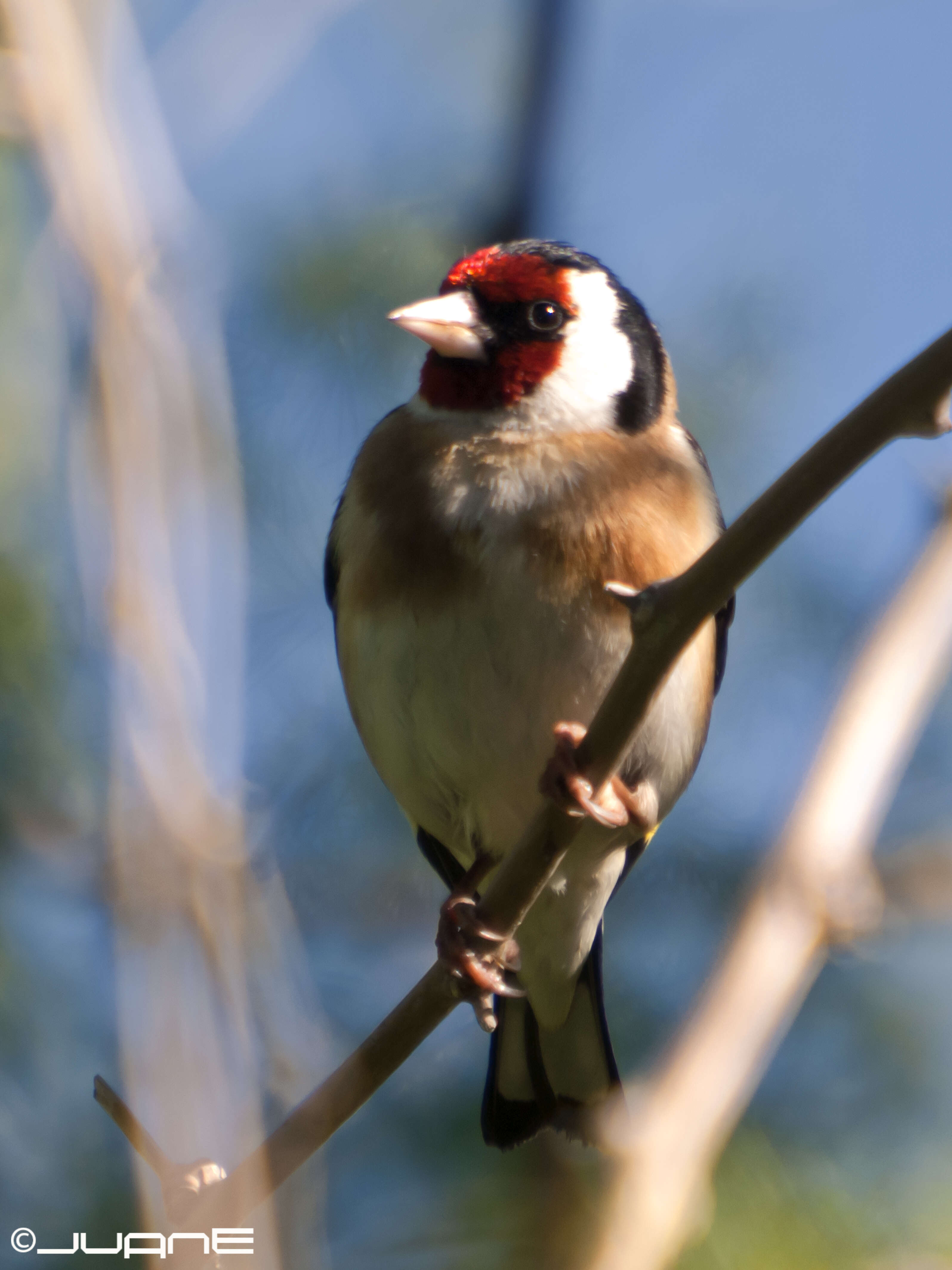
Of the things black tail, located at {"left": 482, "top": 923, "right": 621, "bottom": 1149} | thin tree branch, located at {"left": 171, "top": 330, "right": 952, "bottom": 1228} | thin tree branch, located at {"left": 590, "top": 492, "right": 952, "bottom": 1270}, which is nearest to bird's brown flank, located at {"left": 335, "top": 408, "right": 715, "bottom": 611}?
thin tree branch, located at {"left": 590, "top": 492, "right": 952, "bottom": 1270}

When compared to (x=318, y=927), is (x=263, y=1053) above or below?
above

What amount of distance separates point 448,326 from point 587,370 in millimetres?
372

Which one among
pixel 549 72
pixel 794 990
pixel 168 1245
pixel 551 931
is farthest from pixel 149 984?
pixel 549 72

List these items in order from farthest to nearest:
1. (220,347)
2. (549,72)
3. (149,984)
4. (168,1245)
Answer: (549,72), (220,347), (149,984), (168,1245)

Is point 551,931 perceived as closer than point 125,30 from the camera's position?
Yes

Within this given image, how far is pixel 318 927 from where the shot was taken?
171 inches

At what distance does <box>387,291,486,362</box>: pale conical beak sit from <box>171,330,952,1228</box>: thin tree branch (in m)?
1.39

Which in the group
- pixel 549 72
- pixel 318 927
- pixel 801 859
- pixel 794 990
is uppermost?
pixel 549 72

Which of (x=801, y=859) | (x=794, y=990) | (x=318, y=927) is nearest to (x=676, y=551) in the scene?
(x=801, y=859)

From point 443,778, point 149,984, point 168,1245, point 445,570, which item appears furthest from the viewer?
point 443,778

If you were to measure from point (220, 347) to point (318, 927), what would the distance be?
6.31 feet

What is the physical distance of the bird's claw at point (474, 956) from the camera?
232cm

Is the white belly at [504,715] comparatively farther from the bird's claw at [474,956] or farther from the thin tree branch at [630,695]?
the thin tree branch at [630,695]

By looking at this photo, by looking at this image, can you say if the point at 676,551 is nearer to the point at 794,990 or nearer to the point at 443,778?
the point at 443,778
